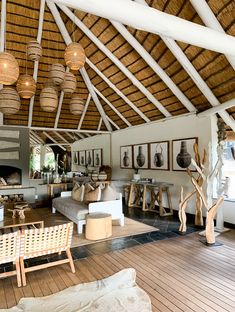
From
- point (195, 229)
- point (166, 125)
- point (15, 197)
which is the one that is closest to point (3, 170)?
point (15, 197)

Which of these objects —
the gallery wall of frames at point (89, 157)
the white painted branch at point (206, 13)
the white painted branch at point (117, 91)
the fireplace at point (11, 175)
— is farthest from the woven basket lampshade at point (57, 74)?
the gallery wall of frames at point (89, 157)

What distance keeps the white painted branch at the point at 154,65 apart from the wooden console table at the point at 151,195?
2171mm

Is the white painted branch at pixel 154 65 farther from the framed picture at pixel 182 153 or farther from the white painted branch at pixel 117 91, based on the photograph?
the white painted branch at pixel 117 91

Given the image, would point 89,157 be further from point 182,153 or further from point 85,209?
point 85,209

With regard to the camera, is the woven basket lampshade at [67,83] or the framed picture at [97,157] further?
the framed picture at [97,157]

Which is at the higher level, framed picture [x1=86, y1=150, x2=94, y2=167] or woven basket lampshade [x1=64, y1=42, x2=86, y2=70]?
woven basket lampshade [x1=64, y1=42, x2=86, y2=70]

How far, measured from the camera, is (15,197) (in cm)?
727

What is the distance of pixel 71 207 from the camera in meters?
5.25

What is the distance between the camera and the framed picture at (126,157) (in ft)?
27.6

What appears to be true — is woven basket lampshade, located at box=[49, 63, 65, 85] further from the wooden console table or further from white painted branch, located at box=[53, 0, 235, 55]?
the wooden console table

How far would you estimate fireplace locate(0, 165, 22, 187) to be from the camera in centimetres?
767

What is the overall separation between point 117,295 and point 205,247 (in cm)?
209

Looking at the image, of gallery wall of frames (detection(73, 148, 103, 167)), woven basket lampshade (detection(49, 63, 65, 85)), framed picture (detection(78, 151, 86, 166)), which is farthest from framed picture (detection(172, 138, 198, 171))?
framed picture (detection(78, 151, 86, 166))

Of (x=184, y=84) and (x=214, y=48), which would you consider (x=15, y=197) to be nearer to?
(x=184, y=84)
